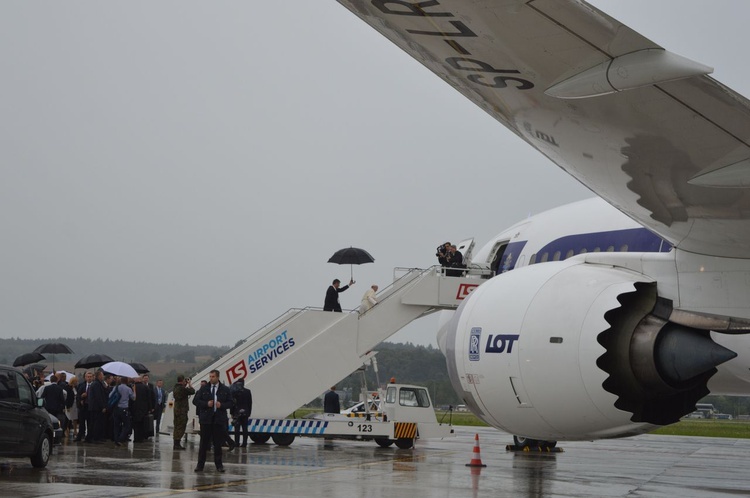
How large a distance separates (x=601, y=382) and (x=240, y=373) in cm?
1348

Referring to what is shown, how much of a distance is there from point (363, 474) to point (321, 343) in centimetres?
722

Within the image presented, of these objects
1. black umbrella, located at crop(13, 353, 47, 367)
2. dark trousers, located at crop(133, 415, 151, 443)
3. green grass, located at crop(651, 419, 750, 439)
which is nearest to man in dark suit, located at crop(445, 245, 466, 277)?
dark trousers, located at crop(133, 415, 151, 443)

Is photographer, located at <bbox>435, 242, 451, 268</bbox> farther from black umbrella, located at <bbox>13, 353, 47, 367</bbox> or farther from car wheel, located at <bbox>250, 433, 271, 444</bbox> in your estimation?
black umbrella, located at <bbox>13, 353, 47, 367</bbox>

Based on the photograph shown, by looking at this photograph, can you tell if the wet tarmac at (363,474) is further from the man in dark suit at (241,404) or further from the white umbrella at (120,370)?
the white umbrella at (120,370)

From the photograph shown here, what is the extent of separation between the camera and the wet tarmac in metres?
12.6

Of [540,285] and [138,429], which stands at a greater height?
[540,285]

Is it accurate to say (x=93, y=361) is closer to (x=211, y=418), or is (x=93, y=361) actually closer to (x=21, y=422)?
(x=21, y=422)

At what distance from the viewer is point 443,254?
22719mm

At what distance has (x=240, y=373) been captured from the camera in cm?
2248

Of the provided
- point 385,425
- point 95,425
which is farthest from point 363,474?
point 95,425

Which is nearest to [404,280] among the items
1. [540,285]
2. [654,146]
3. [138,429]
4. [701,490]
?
[138,429]

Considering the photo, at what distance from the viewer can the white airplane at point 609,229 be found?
21.1ft

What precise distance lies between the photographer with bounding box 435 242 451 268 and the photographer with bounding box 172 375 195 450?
21.1 feet

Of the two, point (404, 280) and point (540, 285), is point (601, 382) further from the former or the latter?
point (404, 280)
